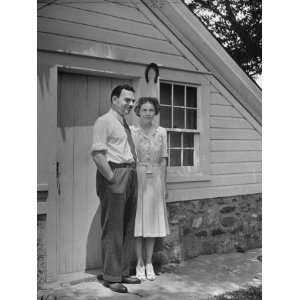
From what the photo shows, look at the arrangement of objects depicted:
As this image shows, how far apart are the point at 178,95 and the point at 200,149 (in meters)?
0.42

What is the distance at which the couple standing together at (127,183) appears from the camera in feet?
9.34

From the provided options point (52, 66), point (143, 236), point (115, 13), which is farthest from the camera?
point (143, 236)

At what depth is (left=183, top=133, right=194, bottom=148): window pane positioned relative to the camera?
10.5 feet

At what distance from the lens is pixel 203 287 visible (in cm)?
295

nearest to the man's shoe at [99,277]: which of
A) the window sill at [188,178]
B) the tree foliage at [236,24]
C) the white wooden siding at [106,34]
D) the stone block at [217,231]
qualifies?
the window sill at [188,178]

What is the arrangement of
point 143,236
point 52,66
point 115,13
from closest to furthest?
point 52,66, point 115,13, point 143,236

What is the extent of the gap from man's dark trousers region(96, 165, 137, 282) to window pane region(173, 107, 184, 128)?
471mm

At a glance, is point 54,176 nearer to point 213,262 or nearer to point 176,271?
point 176,271

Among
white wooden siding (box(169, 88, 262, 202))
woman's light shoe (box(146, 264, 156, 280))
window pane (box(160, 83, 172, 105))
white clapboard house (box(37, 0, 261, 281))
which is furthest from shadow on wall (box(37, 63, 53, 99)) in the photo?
woman's light shoe (box(146, 264, 156, 280))
